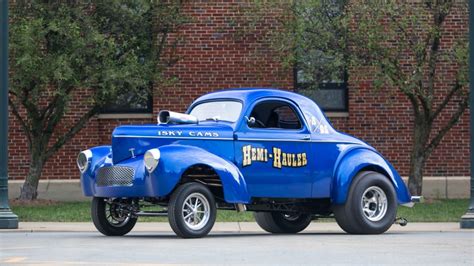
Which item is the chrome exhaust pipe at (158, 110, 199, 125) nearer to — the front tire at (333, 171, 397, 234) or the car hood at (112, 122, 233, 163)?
the car hood at (112, 122, 233, 163)

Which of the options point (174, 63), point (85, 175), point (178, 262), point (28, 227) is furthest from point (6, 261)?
point (174, 63)

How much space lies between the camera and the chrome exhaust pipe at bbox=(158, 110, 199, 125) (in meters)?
14.8

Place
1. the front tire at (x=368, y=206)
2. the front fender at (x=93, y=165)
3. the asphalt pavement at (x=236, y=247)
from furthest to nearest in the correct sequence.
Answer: the front tire at (x=368, y=206), the front fender at (x=93, y=165), the asphalt pavement at (x=236, y=247)

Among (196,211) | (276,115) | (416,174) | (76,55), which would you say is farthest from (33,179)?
(196,211)

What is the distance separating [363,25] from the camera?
73.6 ft

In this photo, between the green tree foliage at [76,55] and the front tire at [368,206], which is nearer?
the front tire at [368,206]

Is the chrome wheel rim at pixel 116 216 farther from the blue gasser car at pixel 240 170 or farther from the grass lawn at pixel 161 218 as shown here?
the grass lawn at pixel 161 218

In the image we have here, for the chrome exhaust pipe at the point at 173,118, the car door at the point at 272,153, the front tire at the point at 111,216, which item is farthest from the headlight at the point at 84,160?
the car door at the point at 272,153

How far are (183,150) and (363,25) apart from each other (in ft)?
30.3

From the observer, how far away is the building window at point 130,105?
84.3 feet

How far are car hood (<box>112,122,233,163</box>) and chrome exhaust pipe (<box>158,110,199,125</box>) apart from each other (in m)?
0.20

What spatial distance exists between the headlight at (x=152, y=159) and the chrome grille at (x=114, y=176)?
42cm

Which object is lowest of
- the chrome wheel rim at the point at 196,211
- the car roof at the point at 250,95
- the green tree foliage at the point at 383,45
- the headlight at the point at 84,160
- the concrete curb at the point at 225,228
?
the concrete curb at the point at 225,228

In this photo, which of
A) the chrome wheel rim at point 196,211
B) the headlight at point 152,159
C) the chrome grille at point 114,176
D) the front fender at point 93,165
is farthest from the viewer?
the front fender at point 93,165
